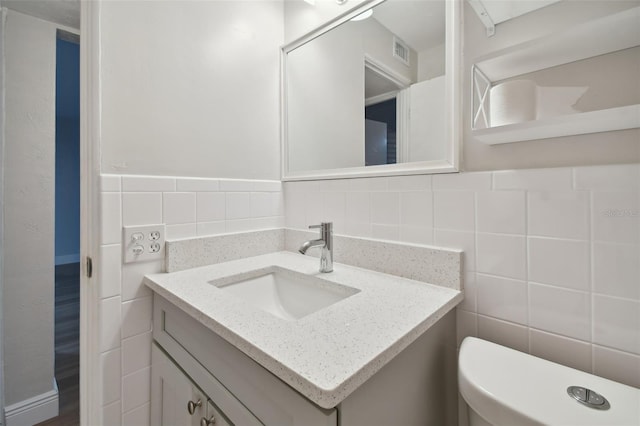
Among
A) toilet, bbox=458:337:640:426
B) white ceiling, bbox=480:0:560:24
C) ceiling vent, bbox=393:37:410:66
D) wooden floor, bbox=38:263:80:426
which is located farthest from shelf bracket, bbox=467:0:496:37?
wooden floor, bbox=38:263:80:426

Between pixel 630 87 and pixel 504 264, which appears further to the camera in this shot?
pixel 504 264

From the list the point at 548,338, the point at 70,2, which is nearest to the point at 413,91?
the point at 548,338

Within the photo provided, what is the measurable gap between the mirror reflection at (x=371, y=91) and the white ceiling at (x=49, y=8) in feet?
3.34

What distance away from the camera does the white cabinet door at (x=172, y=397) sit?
68 cm

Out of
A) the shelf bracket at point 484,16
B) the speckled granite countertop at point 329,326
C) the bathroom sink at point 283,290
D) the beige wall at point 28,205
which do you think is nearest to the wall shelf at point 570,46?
the shelf bracket at point 484,16

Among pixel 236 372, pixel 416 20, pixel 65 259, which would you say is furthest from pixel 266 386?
pixel 65 259

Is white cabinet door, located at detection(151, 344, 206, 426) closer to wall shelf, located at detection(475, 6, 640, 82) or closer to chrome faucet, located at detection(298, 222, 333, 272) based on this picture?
chrome faucet, located at detection(298, 222, 333, 272)

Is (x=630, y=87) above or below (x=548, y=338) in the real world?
above

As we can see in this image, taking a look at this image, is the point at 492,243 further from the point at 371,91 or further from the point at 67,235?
the point at 67,235

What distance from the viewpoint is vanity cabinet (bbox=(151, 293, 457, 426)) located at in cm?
46

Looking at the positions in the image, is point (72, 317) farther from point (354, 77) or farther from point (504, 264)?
point (504, 264)

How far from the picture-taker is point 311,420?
0.42 meters

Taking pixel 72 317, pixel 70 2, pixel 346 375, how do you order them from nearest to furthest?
pixel 346 375 → pixel 70 2 → pixel 72 317

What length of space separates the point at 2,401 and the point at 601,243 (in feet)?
7.77
